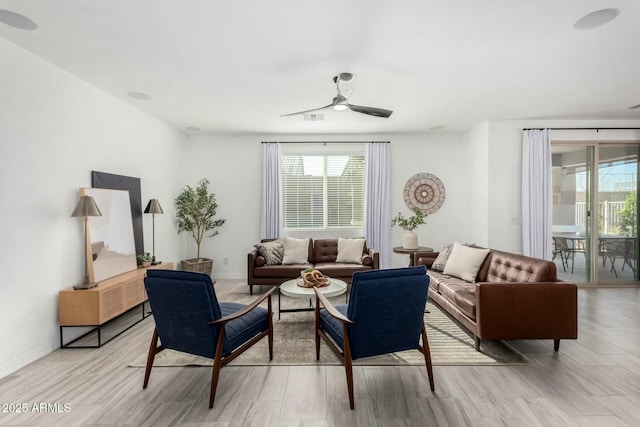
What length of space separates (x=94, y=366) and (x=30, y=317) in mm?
757

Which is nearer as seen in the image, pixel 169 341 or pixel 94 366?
pixel 169 341

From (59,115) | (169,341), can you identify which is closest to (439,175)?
(169,341)

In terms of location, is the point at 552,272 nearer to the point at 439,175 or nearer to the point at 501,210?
the point at 501,210

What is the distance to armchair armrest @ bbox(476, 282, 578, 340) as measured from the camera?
107 inches

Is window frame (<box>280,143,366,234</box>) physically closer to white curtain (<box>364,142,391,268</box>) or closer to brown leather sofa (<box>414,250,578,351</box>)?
white curtain (<box>364,142,391,268</box>)

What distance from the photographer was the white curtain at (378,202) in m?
5.82

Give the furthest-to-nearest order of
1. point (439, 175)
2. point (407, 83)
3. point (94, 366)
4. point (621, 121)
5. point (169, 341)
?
point (439, 175) < point (621, 121) < point (407, 83) < point (94, 366) < point (169, 341)

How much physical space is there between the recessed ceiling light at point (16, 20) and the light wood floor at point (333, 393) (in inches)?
111

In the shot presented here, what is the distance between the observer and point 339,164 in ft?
19.9

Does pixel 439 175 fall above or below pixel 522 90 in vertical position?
below

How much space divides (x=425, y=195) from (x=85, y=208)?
5.38m

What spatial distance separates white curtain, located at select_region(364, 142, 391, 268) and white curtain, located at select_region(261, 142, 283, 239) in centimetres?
172

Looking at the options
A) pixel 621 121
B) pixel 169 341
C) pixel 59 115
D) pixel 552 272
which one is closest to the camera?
pixel 169 341

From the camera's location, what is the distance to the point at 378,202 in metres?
5.83
